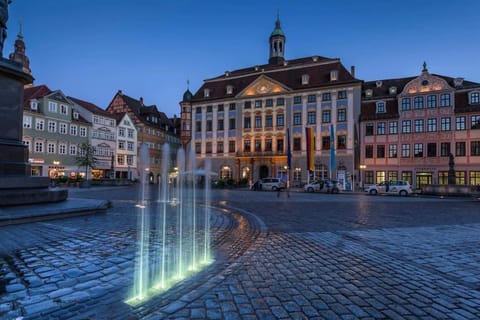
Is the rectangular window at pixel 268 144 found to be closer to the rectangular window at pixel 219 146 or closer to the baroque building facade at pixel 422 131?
the rectangular window at pixel 219 146

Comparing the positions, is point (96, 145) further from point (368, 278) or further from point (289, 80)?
point (368, 278)

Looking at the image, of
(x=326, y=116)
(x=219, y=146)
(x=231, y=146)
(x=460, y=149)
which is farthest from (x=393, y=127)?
(x=219, y=146)

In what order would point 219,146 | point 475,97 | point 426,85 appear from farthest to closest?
1. point 219,146
2. point 426,85
3. point 475,97

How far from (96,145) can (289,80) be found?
37.9 meters

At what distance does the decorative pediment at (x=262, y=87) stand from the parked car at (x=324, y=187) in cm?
1850

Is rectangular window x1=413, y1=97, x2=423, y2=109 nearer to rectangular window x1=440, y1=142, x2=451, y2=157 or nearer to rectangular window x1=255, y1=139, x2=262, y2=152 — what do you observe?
rectangular window x1=440, y1=142, x2=451, y2=157

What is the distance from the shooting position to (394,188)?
1216 inches

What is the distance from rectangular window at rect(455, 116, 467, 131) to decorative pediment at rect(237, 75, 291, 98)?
917 inches

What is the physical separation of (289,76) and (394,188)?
2649 centimetres

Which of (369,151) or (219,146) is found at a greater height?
(219,146)

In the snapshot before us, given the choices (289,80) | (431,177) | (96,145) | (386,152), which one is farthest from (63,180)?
(431,177)

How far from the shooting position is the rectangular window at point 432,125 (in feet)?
126

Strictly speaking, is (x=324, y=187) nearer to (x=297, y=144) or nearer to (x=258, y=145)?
(x=297, y=144)

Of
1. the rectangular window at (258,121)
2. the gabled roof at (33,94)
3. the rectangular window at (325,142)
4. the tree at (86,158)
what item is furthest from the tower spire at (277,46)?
the gabled roof at (33,94)
